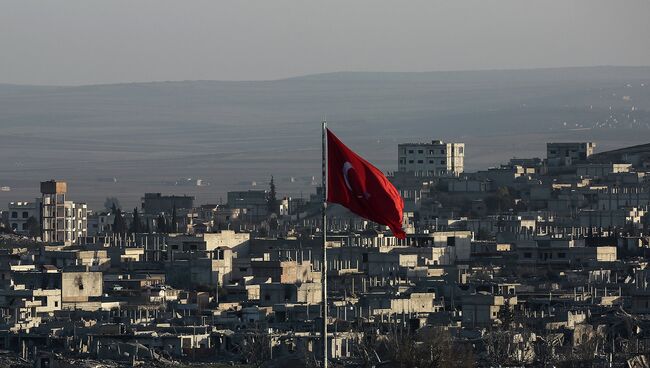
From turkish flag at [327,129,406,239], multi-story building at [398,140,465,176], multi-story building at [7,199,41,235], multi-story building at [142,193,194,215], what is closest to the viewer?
turkish flag at [327,129,406,239]

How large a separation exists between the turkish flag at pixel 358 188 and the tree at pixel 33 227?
72.2 m

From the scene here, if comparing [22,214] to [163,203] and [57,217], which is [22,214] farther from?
[57,217]

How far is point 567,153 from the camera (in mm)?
134000

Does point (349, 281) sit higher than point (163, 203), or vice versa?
point (163, 203)

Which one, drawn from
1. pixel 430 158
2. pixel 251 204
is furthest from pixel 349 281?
pixel 430 158

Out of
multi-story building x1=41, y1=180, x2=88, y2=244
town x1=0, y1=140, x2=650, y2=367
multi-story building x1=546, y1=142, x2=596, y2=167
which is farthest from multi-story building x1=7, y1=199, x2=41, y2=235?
multi-story building x1=546, y1=142, x2=596, y2=167

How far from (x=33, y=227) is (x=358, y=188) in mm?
76860

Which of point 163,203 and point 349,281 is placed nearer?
point 349,281

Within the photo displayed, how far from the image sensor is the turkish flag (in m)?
29.1

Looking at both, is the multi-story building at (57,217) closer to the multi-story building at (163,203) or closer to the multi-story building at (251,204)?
the multi-story building at (251,204)

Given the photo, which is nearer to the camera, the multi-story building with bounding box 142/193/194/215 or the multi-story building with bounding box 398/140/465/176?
the multi-story building with bounding box 142/193/194/215

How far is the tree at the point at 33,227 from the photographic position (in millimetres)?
101981

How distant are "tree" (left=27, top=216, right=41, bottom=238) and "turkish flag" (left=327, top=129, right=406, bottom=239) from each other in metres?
72.2

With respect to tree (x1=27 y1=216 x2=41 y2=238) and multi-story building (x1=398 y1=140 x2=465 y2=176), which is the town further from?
multi-story building (x1=398 y1=140 x2=465 y2=176)
